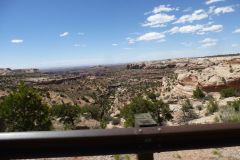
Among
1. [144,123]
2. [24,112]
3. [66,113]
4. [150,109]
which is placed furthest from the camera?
[66,113]

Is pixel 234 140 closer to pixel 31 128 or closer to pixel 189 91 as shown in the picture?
pixel 31 128

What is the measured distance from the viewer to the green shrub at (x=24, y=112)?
2645cm

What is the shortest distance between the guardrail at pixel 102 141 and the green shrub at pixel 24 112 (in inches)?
950

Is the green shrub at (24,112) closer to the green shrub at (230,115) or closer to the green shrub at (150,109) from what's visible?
the green shrub at (150,109)

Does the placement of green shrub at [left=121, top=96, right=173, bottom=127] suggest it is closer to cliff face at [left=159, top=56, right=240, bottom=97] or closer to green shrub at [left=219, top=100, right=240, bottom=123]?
green shrub at [left=219, top=100, right=240, bottom=123]

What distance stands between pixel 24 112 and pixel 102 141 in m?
25.2

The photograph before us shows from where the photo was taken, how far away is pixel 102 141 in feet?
10.2

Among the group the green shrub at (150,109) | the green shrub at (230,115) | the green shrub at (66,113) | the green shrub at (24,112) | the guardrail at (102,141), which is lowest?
the green shrub at (66,113)

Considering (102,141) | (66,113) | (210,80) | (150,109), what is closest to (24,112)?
(150,109)

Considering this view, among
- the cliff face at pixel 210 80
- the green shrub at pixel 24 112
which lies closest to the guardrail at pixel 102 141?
the green shrub at pixel 24 112

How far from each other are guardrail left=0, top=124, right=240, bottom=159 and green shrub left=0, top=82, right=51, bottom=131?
24.1 m

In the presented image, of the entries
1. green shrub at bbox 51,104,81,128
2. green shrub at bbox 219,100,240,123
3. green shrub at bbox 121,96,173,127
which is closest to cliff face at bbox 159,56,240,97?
green shrub at bbox 51,104,81,128

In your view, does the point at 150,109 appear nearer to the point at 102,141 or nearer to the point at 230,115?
the point at 230,115

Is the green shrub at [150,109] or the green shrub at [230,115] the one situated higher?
the green shrub at [230,115]
